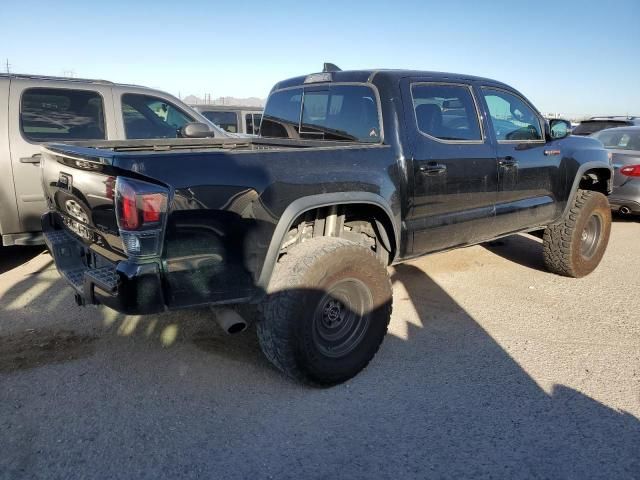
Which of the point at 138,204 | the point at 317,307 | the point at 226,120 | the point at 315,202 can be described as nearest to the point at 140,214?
the point at 138,204

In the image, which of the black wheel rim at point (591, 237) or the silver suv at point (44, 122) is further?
the black wheel rim at point (591, 237)

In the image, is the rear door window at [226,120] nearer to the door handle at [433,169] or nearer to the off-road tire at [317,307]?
the door handle at [433,169]

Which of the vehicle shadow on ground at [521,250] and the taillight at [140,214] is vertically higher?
the taillight at [140,214]

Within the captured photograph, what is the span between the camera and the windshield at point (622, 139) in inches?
316

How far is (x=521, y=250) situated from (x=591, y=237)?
1.06 m

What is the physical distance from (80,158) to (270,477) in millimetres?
1842

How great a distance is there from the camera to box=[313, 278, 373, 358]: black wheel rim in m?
2.97

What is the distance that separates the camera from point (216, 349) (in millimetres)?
3488

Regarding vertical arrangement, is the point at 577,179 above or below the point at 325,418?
above

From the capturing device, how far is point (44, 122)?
4.77 meters

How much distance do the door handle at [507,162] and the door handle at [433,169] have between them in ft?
2.48

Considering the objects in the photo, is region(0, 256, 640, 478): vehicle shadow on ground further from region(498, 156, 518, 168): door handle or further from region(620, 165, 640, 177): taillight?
region(620, 165, 640, 177): taillight

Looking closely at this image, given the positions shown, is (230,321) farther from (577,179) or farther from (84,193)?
(577,179)

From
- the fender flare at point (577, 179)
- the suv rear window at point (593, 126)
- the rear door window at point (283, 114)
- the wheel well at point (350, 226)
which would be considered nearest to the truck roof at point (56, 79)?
the rear door window at point (283, 114)
